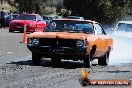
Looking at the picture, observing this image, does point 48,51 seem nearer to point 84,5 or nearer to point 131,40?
point 131,40

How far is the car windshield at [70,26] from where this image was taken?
1627 cm

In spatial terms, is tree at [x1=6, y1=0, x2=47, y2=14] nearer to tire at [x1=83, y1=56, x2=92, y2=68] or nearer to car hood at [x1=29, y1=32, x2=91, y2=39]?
car hood at [x1=29, y1=32, x2=91, y2=39]

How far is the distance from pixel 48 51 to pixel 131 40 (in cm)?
1051

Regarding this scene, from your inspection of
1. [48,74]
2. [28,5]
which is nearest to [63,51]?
[48,74]

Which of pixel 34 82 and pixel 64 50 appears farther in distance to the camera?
pixel 64 50

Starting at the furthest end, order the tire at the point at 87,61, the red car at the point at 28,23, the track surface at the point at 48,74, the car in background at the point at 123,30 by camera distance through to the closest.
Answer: the red car at the point at 28,23 < the car in background at the point at 123,30 < the tire at the point at 87,61 < the track surface at the point at 48,74

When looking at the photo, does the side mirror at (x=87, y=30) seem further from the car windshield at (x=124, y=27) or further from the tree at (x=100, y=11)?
the tree at (x=100, y=11)

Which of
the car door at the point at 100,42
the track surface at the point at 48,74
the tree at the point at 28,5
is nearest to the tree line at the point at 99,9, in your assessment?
the tree at the point at 28,5

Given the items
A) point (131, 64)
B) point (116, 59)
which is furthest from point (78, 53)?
point (116, 59)

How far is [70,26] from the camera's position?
53.7 ft

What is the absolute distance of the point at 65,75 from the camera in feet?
43.1

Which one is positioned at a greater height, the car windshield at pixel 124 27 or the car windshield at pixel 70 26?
the car windshield at pixel 70 26

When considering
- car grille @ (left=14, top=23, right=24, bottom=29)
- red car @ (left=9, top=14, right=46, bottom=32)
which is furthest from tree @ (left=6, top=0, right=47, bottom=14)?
car grille @ (left=14, top=23, right=24, bottom=29)

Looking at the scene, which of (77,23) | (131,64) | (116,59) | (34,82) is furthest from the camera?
(116,59)
